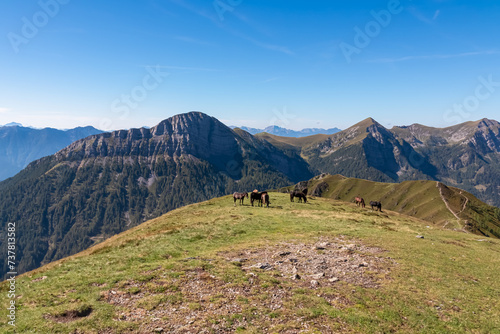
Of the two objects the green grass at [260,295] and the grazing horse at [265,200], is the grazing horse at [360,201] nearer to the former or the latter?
the grazing horse at [265,200]

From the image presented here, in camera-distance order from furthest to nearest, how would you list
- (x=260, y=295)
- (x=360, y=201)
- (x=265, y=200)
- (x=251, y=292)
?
(x=360, y=201)
(x=265, y=200)
(x=251, y=292)
(x=260, y=295)

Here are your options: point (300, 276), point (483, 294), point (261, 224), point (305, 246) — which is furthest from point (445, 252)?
point (261, 224)

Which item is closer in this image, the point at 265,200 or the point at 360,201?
the point at 265,200

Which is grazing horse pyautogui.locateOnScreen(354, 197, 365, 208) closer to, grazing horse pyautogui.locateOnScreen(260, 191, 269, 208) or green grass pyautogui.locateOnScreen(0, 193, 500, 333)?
grazing horse pyautogui.locateOnScreen(260, 191, 269, 208)

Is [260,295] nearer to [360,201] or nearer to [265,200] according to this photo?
[265,200]

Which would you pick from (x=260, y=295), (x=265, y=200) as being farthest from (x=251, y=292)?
(x=265, y=200)

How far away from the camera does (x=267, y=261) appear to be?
24.4 metres

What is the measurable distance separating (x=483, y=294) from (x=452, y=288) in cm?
212

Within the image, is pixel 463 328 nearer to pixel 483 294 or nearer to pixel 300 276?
pixel 483 294

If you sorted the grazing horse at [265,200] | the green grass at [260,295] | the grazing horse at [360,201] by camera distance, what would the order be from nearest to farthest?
the green grass at [260,295]
the grazing horse at [265,200]
the grazing horse at [360,201]

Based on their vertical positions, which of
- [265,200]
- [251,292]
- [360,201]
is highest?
[265,200]

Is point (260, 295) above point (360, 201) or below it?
above

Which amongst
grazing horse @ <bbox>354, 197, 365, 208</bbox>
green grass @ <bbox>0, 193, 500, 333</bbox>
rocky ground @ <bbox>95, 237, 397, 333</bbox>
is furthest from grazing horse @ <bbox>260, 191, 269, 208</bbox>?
grazing horse @ <bbox>354, 197, 365, 208</bbox>

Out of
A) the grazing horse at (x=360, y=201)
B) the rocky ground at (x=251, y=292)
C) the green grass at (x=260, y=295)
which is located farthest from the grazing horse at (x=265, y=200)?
the grazing horse at (x=360, y=201)
